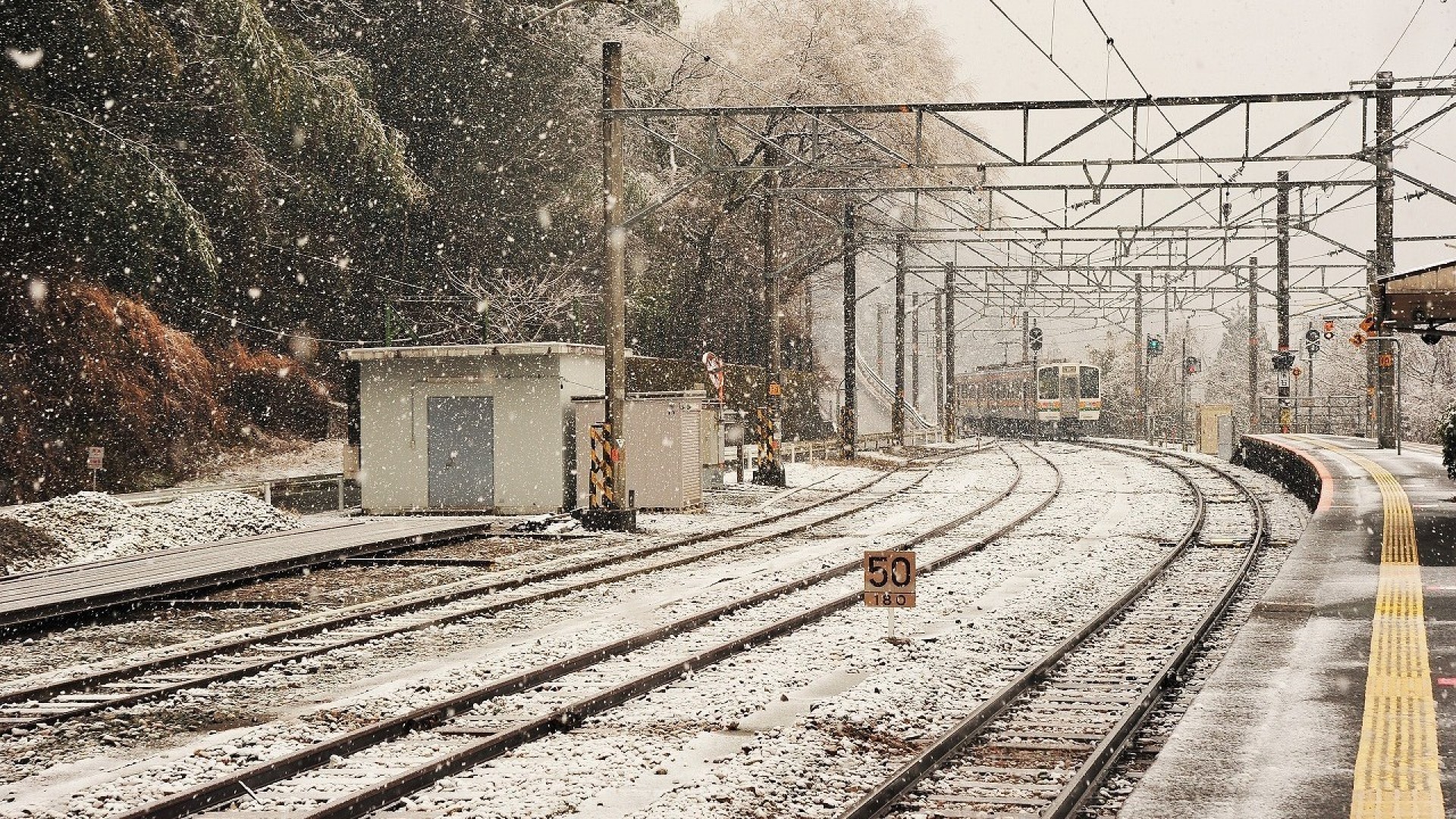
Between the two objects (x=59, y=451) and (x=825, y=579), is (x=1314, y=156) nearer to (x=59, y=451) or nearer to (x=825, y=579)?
(x=825, y=579)

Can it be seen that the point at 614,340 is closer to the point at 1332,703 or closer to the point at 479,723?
the point at 479,723

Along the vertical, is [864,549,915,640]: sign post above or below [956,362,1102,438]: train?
below

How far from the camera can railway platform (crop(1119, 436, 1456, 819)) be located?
271 inches

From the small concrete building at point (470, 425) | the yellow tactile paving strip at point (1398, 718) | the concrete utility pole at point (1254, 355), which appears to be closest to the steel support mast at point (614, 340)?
the small concrete building at point (470, 425)

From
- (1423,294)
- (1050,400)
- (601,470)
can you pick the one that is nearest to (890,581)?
(601,470)

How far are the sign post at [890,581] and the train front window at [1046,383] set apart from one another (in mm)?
55344

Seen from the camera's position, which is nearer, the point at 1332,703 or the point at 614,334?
the point at 1332,703

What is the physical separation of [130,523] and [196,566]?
3.96 m

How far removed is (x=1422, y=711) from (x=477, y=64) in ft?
120

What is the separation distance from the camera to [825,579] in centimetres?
1675

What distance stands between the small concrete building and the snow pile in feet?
7.33

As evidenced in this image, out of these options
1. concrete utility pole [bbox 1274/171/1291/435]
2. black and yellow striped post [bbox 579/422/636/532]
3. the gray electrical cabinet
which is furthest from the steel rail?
concrete utility pole [bbox 1274/171/1291/435]

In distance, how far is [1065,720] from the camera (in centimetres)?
937

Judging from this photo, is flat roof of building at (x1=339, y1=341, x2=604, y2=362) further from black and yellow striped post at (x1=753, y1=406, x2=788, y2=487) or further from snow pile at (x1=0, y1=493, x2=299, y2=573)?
black and yellow striped post at (x1=753, y1=406, x2=788, y2=487)
